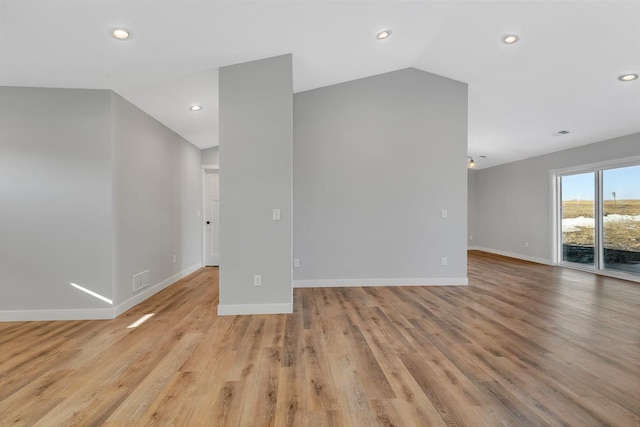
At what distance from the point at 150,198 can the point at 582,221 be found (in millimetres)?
7780

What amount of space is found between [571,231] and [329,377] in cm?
667

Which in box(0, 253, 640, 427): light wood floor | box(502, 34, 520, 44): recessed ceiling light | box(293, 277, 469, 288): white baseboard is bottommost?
box(0, 253, 640, 427): light wood floor

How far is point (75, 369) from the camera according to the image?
2150mm

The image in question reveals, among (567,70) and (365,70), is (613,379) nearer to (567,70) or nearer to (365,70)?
(567,70)

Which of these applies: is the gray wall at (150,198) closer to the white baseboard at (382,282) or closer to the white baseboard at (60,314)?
the white baseboard at (60,314)

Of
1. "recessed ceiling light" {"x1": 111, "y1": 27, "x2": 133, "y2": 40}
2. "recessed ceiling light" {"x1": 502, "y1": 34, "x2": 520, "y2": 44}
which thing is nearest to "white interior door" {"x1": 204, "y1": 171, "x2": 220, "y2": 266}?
"recessed ceiling light" {"x1": 111, "y1": 27, "x2": 133, "y2": 40}

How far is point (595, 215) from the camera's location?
5.65 metres

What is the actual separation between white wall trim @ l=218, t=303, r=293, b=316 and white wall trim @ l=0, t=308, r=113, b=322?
1.19 m

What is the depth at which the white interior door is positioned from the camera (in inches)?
243

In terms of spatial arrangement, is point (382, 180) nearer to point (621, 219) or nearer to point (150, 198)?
point (150, 198)

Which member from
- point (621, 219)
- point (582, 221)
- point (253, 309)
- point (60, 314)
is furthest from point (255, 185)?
point (582, 221)

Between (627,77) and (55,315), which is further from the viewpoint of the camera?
(627,77)

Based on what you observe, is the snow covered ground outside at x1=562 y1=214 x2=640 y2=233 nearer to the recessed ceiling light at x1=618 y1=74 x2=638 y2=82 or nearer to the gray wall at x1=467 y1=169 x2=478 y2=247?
the recessed ceiling light at x1=618 y1=74 x2=638 y2=82

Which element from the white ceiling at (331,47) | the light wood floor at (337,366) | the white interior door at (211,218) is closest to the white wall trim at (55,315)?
the light wood floor at (337,366)
